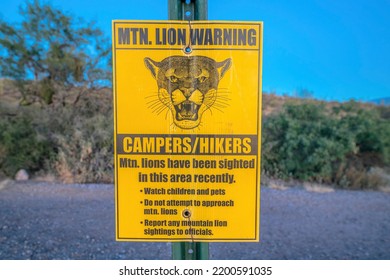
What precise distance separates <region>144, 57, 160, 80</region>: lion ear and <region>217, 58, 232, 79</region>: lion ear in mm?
343

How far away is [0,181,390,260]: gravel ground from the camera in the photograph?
12.8 ft

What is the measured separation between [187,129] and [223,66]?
402 millimetres

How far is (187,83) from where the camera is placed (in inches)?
68.9

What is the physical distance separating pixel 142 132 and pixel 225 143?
1.55 feet

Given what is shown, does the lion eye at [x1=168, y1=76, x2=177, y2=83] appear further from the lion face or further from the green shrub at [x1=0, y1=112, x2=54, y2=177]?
the green shrub at [x1=0, y1=112, x2=54, y2=177]

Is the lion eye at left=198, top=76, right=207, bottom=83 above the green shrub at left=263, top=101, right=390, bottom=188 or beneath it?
above

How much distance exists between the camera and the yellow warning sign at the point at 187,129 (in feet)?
5.66

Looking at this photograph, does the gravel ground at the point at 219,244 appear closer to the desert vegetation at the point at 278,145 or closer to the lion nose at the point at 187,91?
the desert vegetation at the point at 278,145

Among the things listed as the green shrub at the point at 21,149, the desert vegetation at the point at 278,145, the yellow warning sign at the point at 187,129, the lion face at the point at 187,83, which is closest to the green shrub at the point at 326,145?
the desert vegetation at the point at 278,145

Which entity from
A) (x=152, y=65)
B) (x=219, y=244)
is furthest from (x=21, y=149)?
(x=152, y=65)

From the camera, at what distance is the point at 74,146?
748 cm

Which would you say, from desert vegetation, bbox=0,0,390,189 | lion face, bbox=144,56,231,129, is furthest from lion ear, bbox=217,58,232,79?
desert vegetation, bbox=0,0,390,189

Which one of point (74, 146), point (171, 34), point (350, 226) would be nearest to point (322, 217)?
point (350, 226)

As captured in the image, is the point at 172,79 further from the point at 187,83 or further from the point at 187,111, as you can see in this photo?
the point at 187,111
